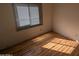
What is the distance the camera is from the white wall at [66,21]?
804 millimetres

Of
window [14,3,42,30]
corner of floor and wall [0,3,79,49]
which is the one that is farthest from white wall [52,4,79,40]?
window [14,3,42,30]

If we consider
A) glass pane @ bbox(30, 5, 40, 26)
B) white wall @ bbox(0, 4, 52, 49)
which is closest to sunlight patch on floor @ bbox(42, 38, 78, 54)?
white wall @ bbox(0, 4, 52, 49)

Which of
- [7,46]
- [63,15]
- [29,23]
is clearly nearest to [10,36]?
[7,46]

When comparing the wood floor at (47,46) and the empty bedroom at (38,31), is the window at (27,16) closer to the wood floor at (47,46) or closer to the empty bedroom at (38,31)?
the empty bedroom at (38,31)

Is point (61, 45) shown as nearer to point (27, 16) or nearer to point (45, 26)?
point (45, 26)

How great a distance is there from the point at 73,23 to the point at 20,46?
543 millimetres

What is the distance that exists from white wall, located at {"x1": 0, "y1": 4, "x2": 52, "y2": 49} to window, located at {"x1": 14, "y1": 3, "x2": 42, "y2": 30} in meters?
0.05

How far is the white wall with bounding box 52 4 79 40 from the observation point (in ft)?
2.64

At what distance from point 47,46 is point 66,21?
1.01ft

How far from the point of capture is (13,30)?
3.08 feet

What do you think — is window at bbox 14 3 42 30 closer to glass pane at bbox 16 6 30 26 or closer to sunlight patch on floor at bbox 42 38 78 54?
glass pane at bbox 16 6 30 26

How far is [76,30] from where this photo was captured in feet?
2.65

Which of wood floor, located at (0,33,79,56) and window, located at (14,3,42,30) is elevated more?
window, located at (14,3,42,30)

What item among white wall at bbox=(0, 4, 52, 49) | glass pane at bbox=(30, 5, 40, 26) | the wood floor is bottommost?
the wood floor
